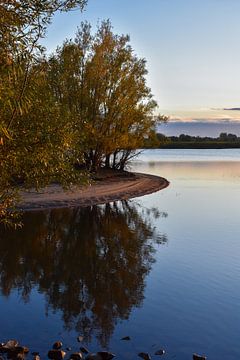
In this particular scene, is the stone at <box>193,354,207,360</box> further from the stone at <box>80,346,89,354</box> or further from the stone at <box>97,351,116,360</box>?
the stone at <box>80,346,89,354</box>

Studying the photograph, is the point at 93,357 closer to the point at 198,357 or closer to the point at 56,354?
the point at 56,354

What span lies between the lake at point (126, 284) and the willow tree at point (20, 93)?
304cm

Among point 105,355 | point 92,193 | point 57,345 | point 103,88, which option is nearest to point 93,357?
point 105,355

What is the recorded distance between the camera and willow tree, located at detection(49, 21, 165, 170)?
4034 cm

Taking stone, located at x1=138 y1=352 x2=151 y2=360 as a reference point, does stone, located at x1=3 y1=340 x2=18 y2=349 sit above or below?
above

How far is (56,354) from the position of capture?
909 centimetres

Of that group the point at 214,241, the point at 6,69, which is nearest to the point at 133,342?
the point at 6,69

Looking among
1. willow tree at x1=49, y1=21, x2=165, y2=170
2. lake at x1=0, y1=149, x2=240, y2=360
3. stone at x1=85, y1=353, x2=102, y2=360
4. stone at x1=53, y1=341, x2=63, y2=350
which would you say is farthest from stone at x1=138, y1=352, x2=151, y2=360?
willow tree at x1=49, y1=21, x2=165, y2=170

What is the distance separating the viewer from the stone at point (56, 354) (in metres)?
9.05

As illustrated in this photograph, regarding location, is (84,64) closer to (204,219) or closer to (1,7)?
(204,219)

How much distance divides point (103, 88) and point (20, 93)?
34.4m

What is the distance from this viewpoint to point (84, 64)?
4128 centimetres

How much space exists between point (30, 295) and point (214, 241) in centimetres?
839

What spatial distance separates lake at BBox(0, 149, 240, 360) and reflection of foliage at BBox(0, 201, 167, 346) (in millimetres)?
26
